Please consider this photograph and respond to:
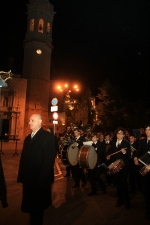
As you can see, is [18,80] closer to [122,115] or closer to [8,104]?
[8,104]

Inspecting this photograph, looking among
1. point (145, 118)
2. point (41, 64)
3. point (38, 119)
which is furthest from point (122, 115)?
point (38, 119)

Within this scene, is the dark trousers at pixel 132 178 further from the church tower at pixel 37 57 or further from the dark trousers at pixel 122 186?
the church tower at pixel 37 57

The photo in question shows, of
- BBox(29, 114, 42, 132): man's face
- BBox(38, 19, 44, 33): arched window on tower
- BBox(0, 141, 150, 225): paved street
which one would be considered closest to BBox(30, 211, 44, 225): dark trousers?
BBox(0, 141, 150, 225): paved street

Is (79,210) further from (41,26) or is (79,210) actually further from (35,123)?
(41,26)

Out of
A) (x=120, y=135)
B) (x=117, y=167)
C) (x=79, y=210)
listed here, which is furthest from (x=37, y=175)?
(x=120, y=135)

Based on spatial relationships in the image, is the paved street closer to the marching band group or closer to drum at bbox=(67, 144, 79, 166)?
the marching band group

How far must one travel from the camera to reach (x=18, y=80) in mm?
37531

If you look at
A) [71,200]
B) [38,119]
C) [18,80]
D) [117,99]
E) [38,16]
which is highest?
[38,16]

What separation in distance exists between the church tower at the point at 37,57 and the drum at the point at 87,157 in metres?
32.4

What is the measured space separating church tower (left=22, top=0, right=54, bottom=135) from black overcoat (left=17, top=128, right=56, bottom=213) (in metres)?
35.4

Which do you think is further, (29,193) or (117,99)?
(117,99)

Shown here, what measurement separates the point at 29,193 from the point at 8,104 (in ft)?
116

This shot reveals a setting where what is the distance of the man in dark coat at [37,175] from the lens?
3314mm

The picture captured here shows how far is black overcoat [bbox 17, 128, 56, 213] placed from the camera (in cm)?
331
